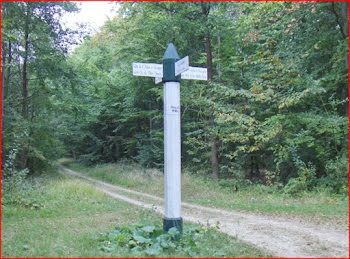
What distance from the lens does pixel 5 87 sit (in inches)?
618

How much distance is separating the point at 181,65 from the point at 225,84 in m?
9.74

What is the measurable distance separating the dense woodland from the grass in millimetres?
1418

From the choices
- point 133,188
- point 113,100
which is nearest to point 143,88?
point 113,100

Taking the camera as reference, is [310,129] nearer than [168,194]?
No

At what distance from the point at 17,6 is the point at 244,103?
9.98m

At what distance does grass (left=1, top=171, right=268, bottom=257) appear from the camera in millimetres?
5660

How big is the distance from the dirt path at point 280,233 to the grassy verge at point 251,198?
2.36ft

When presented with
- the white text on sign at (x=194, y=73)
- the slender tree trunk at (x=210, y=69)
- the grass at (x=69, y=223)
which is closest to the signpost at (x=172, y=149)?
the white text on sign at (x=194, y=73)

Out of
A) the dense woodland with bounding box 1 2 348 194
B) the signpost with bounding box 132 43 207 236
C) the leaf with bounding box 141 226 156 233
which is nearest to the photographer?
the leaf with bounding box 141 226 156 233

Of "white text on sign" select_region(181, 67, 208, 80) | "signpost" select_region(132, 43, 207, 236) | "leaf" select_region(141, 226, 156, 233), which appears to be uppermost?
"white text on sign" select_region(181, 67, 208, 80)

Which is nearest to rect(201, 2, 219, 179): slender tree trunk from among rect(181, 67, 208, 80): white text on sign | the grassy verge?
the grassy verge

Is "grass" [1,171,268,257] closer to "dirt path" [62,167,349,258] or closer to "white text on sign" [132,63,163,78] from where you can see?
"dirt path" [62,167,349,258]

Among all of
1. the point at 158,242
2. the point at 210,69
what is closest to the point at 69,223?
the point at 158,242

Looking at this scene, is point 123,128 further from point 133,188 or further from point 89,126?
point 133,188
